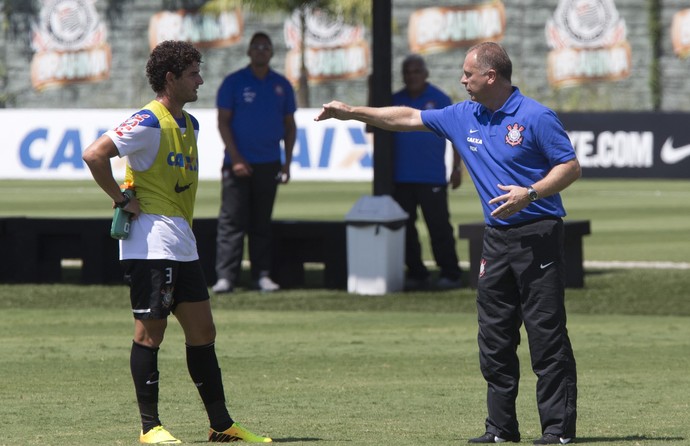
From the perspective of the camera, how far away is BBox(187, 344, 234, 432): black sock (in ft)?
22.1

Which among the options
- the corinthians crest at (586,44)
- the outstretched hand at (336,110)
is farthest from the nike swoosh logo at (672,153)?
the outstretched hand at (336,110)

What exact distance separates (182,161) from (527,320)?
172 centimetres

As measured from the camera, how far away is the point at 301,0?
1652 inches

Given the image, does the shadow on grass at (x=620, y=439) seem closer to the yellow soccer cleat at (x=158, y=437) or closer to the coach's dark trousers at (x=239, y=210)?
the yellow soccer cleat at (x=158, y=437)

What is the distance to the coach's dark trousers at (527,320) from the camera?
6.53m

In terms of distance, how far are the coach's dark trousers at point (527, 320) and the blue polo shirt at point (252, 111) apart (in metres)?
6.46

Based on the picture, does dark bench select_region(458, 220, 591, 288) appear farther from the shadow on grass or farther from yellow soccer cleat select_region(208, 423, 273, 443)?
yellow soccer cleat select_region(208, 423, 273, 443)

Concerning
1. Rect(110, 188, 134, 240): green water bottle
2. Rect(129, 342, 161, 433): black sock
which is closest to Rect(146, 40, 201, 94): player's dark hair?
Rect(110, 188, 134, 240): green water bottle

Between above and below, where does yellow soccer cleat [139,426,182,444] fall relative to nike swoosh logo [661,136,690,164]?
above

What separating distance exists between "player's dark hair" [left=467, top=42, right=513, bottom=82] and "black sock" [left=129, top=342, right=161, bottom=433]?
1985mm

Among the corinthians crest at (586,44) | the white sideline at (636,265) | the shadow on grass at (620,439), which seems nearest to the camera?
the shadow on grass at (620,439)

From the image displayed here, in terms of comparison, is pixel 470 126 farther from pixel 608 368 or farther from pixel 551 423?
pixel 608 368

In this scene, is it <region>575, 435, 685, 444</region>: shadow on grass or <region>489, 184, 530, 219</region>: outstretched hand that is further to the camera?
<region>575, 435, 685, 444</region>: shadow on grass

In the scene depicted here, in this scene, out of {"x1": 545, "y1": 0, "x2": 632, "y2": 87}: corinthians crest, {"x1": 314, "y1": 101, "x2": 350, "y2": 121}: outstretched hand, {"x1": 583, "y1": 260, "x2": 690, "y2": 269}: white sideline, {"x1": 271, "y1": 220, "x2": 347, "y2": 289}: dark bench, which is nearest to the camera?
{"x1": 314, "y1": 101, "x2": 350, "y2": 121}: outstretched hand
